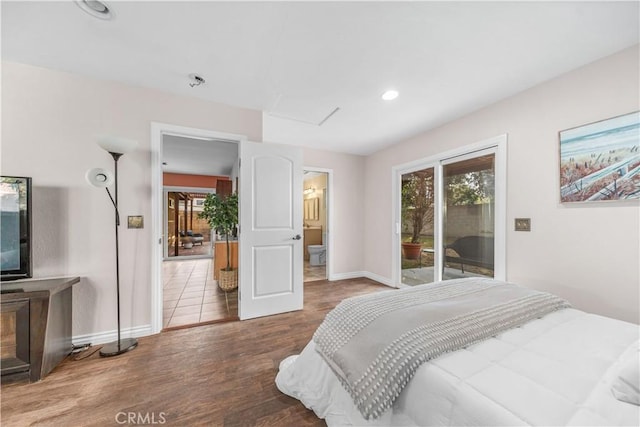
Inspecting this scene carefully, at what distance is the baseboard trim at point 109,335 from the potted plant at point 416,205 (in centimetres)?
363

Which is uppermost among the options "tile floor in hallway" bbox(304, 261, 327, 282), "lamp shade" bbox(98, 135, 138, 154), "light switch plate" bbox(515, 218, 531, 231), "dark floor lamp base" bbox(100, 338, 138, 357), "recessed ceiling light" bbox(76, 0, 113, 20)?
"recessed ceiling light" bbox(76, 0, 113, 20)

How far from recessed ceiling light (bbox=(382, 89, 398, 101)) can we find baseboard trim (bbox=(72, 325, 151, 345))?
3409 mm

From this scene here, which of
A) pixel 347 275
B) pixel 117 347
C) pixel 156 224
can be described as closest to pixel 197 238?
pixel 347 275

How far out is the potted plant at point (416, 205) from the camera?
11.7 ft

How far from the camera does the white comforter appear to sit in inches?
27.7

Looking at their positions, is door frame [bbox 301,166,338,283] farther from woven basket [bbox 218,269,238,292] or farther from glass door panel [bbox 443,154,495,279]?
glass door panel [bbox 443,154,495,279]

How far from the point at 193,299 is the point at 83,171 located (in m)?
2.09

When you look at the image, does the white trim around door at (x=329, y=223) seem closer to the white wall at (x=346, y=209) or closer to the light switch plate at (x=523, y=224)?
the white wall at (x=346, y=209)

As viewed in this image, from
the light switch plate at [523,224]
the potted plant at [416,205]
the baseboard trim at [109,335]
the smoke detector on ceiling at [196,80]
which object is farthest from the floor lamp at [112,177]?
the light switch plate at [523,224]

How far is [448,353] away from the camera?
102 centimetres

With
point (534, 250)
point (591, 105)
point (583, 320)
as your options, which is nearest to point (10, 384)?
point (583, 320)

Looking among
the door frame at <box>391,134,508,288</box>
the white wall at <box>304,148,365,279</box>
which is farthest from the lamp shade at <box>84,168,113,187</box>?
the door frame at <box>391,134,508,288</box>

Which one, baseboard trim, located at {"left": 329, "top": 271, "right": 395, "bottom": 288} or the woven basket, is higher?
the woven basket

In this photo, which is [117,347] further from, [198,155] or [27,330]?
[198,155]
